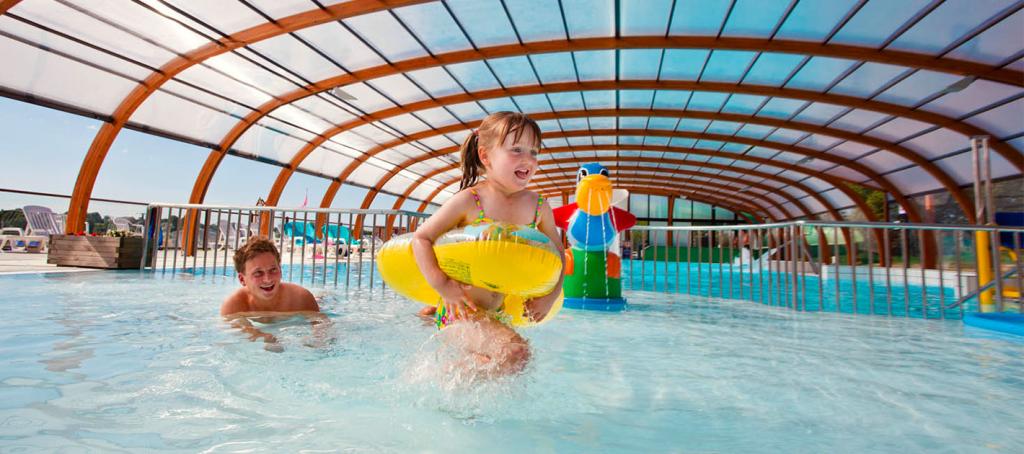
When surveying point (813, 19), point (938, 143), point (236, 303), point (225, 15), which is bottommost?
point (236, 303)

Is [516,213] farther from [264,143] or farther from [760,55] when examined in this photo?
[264,143]

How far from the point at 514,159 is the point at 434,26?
32.3 feet

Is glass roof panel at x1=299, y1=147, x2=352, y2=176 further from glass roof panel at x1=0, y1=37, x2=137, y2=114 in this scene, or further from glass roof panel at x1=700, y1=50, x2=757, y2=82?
glass roof panel at x1=700, y1=50, x2=757, y2=82

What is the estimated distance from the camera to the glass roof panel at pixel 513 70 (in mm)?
12375

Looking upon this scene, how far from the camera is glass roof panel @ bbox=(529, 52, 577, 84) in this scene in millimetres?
12172

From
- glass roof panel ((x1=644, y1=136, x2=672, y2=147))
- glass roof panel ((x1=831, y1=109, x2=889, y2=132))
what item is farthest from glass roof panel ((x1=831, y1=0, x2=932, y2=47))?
Answer: glass roof panel ((x1=644, y1=136, x2=672, y2=147))

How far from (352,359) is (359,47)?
10572 mm

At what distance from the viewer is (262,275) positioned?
303cm

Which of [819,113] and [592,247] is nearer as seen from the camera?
[592,247]

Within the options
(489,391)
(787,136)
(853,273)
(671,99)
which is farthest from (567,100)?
(489,391)

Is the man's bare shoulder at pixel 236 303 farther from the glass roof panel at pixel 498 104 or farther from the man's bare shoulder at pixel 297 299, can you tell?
the glass roof panel at pixel 498 104

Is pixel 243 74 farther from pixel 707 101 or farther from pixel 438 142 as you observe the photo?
pixel 707 101

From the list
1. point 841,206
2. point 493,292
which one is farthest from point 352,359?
point 841,206

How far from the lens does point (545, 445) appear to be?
1359mm
